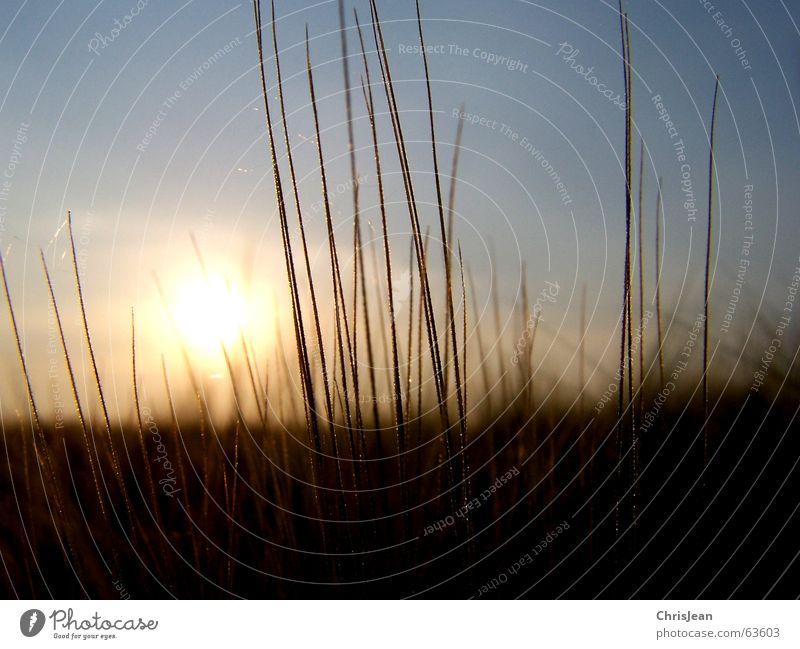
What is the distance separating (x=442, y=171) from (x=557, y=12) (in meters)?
0.31

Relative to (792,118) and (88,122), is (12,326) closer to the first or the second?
(88,122)

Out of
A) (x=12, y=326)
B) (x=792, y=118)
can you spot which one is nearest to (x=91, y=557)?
(x=12, y=326)

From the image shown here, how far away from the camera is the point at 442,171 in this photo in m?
0.89

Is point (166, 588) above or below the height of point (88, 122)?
below

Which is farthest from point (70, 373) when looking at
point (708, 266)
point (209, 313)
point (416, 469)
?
point (708, 266)

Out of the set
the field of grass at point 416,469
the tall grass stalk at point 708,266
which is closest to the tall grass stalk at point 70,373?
the field of grass at point 416,469
